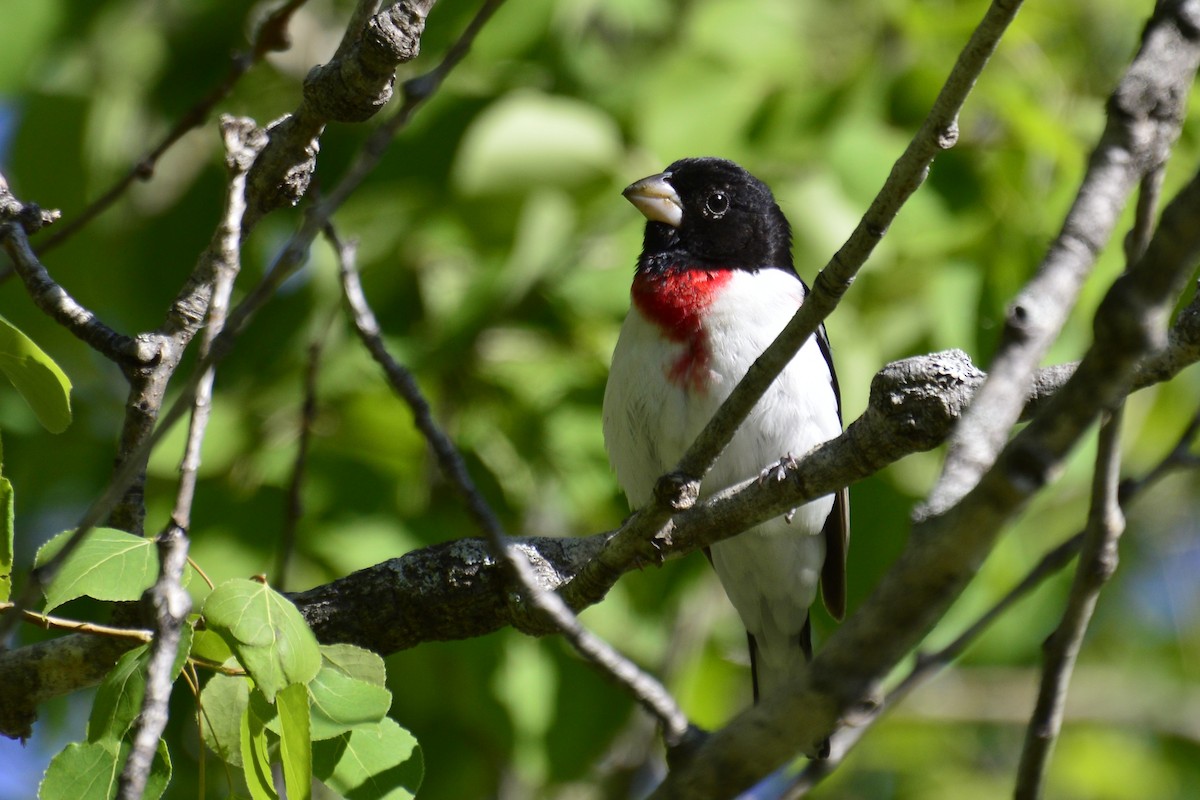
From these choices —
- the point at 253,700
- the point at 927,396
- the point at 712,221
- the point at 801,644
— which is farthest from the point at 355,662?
A: the point at 801,644

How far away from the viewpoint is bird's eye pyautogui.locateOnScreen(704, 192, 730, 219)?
455 centimetres

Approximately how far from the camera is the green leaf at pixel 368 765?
2.05 metres

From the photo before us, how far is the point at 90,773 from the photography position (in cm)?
192

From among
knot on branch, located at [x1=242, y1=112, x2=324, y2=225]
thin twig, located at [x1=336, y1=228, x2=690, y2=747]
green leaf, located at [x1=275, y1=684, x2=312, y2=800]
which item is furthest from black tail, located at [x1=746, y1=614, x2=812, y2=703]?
green leaf, located at [x1=275, y1=684, x2=312, y2=800]

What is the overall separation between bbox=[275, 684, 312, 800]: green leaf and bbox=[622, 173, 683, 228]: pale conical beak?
265 centimetres

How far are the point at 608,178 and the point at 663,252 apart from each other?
1.07 feet

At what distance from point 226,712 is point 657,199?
2608 mm

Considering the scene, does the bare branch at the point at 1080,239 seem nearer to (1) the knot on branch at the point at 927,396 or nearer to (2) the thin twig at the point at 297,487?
(1) the knot on branch at the point at 927,396

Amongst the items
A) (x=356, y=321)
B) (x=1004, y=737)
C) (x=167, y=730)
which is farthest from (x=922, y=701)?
(x=356, y=321)

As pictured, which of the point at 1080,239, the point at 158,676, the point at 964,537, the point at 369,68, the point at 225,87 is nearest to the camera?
the point at 964,537

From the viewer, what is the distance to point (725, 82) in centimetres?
423

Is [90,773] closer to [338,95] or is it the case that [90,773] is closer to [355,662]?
[355,662]

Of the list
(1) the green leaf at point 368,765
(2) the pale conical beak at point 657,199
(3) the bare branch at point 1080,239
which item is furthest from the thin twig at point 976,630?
(2) the pale conical beak at point 657,199

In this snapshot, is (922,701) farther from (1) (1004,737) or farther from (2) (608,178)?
(2) (608,178)
